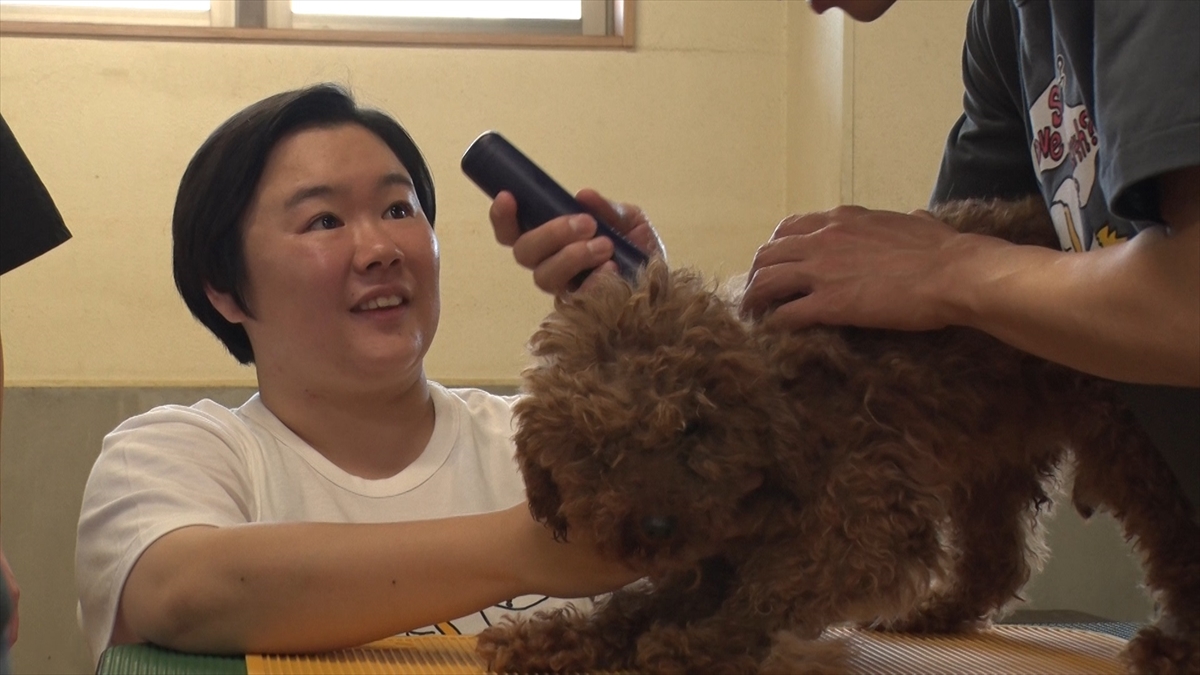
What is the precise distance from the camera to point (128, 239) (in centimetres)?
279

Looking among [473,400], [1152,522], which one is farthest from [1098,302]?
[473,400]

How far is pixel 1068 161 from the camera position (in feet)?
2.99

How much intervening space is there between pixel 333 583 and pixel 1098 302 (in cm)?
65

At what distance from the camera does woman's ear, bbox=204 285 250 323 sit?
1.51m

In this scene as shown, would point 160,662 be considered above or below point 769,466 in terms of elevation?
below

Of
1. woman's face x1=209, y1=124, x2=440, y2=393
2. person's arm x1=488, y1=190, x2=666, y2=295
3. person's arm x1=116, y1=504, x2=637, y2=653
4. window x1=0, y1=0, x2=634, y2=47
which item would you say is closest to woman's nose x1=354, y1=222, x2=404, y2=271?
woman's face x1=209, y1=124, x2=440, y2=393

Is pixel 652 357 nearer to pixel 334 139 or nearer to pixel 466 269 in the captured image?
pixel 334 139

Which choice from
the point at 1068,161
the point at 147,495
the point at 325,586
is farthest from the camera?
the point at 147,495

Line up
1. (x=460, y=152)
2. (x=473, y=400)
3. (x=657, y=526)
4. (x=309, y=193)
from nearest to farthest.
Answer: (x=657, y=526)
(x=309, y=193)
(x=473, y=400)
(x=460, y=152)

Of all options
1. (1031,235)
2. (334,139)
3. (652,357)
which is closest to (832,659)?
(652,357)

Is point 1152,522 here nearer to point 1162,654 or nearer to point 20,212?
point 1162,654

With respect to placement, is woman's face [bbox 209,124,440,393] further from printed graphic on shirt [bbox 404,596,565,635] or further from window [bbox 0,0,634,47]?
window [bbox 0,0,634,47]

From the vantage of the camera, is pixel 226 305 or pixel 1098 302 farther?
pixel 226 305

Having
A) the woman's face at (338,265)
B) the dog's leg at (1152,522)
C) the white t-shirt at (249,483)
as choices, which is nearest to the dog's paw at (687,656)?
the dog's leg at (1152,522)
